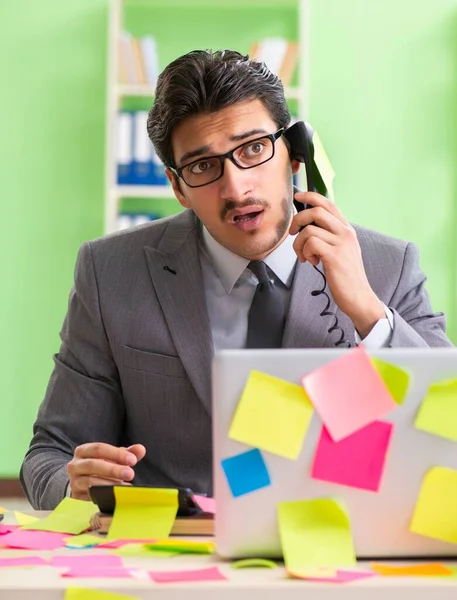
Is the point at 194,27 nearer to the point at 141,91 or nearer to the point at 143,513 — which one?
the point at 141,91

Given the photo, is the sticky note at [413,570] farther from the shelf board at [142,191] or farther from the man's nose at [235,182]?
the shelf board at [142,191]

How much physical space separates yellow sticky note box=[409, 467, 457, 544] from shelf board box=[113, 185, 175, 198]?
3200 mm

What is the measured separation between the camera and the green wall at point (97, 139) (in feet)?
14.4

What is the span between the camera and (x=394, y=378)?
0.97m

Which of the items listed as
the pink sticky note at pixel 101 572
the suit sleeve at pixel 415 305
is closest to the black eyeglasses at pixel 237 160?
the suit sleeve at pixel 415 305

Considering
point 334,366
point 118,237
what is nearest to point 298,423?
point 334,366

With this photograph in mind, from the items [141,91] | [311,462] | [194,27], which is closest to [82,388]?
[311,462]

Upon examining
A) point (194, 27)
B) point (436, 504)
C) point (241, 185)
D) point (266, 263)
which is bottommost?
point (436, 504)

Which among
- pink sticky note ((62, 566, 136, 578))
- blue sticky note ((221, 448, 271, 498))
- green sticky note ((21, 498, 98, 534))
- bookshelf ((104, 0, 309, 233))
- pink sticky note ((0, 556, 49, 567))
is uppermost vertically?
bookshelf ((104, 0, 309, 233))

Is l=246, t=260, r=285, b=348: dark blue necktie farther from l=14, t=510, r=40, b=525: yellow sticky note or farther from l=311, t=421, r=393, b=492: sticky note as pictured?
l=311, t=421, r=393, b=492: sticky note

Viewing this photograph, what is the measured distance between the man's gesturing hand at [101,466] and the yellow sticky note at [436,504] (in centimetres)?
47

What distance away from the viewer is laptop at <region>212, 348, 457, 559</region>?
967 mm

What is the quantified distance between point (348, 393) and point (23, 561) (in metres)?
0.40

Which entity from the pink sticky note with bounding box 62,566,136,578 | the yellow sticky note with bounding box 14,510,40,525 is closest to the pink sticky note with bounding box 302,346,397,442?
the pink sticky note with bounding box 62,566,136,578
